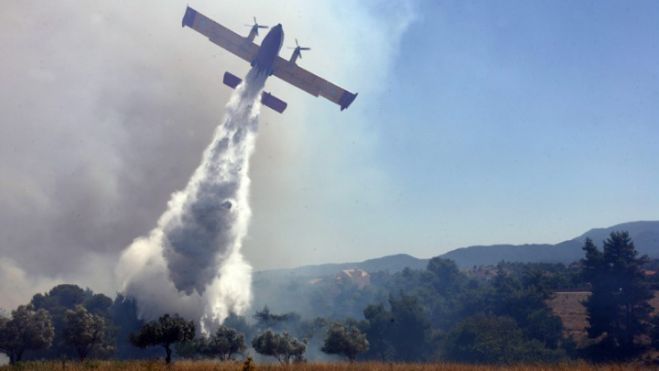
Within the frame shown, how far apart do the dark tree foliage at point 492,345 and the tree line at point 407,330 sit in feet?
0.70

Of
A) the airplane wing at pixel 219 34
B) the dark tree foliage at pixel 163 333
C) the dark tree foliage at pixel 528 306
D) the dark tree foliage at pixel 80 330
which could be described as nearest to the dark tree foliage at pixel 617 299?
the dark tree foliage at pixel 528 306

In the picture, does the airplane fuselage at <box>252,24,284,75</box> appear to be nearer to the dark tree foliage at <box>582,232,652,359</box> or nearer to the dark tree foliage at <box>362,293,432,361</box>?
the dark tree foliage at <box>362,293,432,361</box>

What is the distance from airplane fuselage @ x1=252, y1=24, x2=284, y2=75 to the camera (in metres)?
54.0

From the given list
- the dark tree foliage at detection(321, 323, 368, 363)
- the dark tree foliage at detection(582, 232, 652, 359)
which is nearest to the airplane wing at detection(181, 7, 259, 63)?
the dark tree foliage at detection(321, 323, 368, 363)

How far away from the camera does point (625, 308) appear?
82312 mm

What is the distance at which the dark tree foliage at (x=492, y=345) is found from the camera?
252ft

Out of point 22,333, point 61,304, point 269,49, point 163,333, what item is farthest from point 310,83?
point 61,304

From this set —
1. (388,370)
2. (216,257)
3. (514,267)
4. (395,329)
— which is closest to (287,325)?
(395,329)

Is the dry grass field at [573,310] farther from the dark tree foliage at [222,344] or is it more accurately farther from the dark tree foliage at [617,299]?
the dark tree foliage at [222,344]

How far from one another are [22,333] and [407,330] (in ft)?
240

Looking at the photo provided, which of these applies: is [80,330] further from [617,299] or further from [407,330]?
[617,299]

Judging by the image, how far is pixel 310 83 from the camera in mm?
63094

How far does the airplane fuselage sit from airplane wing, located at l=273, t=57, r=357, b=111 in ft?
7.46

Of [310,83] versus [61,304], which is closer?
[310,83]
